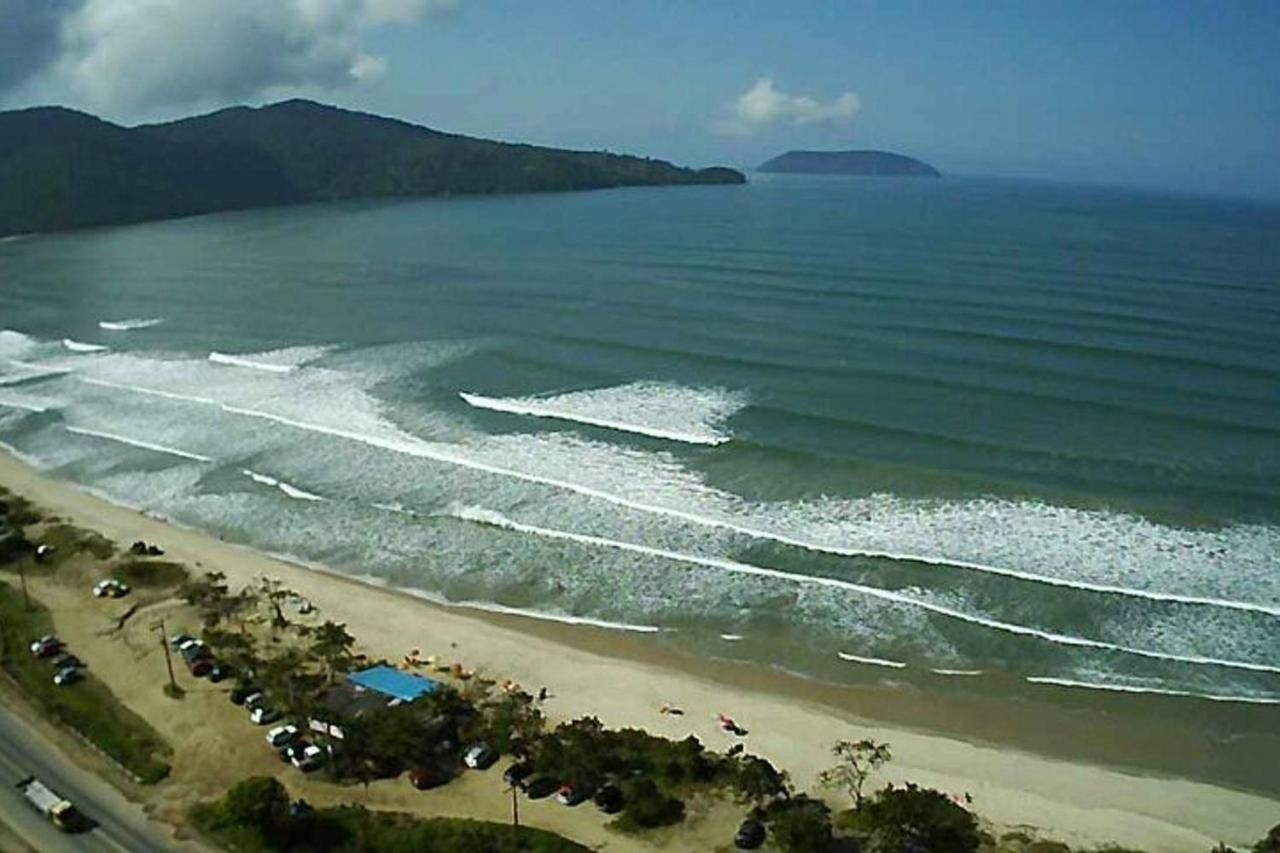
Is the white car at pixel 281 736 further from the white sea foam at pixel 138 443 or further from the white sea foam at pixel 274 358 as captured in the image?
the white sea foam at pixel 274 358

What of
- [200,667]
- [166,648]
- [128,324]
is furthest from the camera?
[128,324]

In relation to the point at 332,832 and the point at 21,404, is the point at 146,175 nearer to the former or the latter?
the point at 21,404

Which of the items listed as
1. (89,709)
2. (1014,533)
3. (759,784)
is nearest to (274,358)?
(89,709)

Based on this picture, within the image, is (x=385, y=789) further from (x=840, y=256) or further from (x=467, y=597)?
(x=840, y=256)

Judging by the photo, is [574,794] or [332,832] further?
[574,794]

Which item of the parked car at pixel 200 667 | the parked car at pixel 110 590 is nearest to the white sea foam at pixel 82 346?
the parked car at pixel 110 590

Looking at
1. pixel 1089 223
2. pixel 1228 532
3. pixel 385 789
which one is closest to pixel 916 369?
pixel 1228 532
